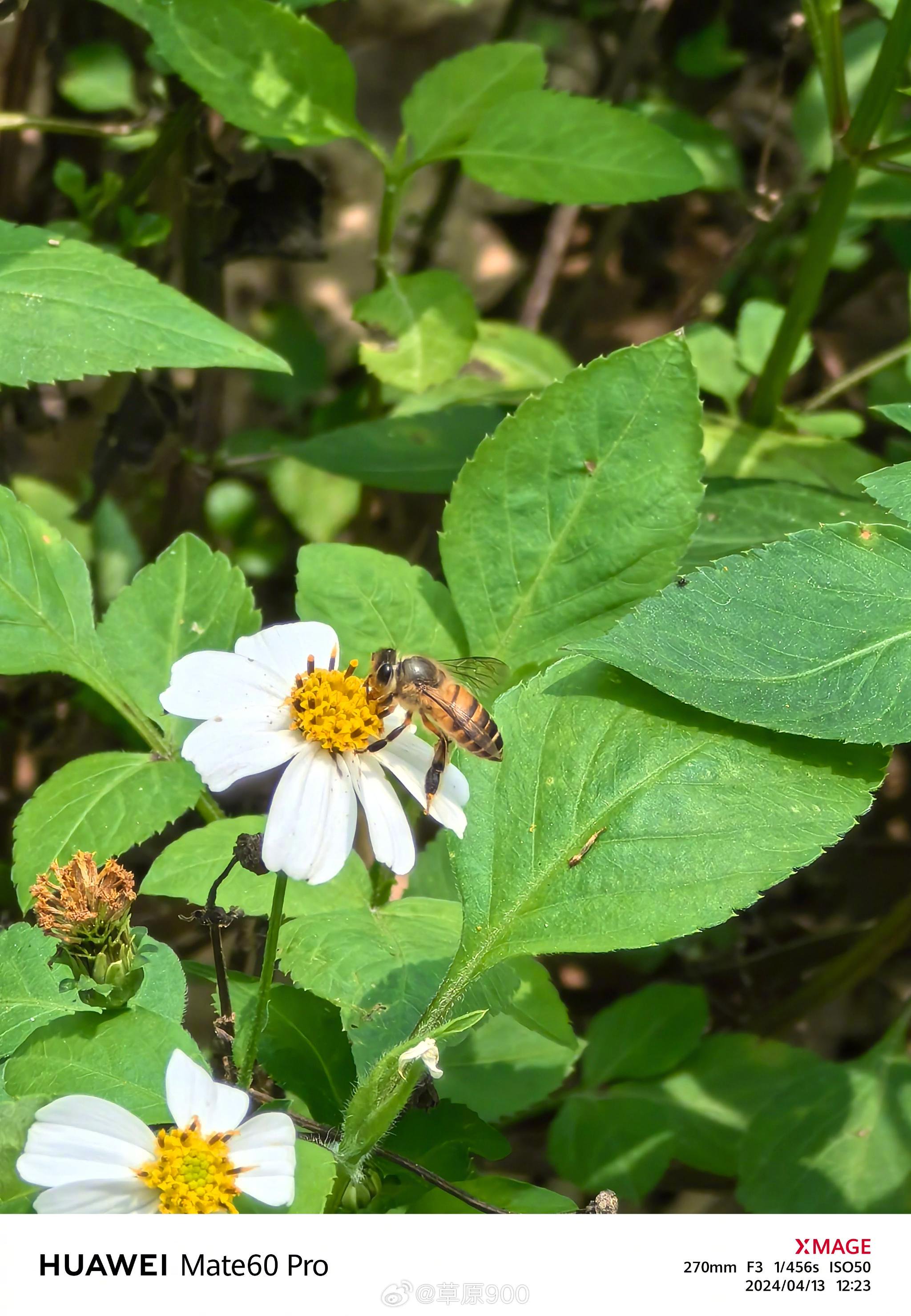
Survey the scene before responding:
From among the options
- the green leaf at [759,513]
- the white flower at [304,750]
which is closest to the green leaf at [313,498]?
the green leaf at [759,513]

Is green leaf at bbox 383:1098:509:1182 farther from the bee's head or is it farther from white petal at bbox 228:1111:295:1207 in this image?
the bee's head

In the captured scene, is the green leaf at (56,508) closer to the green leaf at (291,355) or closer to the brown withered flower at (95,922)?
the green leaf at (291,355)

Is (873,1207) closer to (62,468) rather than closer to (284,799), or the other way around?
(284,799)

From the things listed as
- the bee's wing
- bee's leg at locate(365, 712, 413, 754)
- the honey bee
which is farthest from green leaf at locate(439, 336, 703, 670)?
bee's leg at locate(365, 712, 413, 754)

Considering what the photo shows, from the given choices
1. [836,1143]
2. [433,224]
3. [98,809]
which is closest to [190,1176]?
[98,809]

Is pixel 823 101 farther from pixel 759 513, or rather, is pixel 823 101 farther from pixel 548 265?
pixel 759 513

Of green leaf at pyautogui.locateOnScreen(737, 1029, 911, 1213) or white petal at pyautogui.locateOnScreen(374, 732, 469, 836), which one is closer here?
white petal at pyautogui.locateOnScreen(374, 732, 469, 836)
